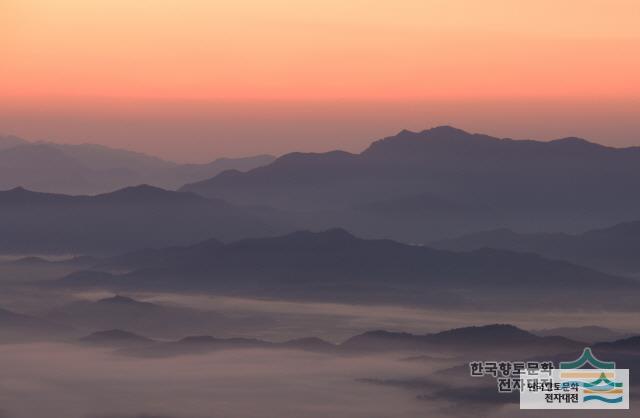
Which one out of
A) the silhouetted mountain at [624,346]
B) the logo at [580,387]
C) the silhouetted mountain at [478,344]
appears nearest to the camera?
the logo at [580,387]

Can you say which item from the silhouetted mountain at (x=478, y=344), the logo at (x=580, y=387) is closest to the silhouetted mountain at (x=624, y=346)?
the silhouetted mountain at (x=478, y=344)

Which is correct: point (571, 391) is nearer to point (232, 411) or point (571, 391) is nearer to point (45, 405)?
point (232, 411)

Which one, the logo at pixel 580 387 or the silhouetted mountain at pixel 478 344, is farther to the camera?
the silhouetted mountain at pixel 478 344

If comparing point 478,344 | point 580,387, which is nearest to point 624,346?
point 478,344

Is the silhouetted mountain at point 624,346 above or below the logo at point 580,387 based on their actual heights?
above

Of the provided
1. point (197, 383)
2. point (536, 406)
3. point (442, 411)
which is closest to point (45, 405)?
point (197, 383)

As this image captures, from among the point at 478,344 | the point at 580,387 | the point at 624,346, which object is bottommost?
the point at 580,387

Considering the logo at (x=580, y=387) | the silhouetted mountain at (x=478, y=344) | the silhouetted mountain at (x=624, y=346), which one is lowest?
the logo at (x=580, y=387)

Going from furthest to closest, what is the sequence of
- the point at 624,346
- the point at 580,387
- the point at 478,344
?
the point at 478,344
the point at 624,346
the point at 580,387

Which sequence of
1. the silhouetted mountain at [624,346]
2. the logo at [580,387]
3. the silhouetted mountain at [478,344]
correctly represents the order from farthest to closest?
the silhouetted mountain at [478,344]
the silhouetted mountain at [624,346]
the logo at [580,387]

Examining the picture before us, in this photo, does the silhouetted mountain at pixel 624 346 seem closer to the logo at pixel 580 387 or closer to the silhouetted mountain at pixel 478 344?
the silhouetted mountain at pixel 478 344

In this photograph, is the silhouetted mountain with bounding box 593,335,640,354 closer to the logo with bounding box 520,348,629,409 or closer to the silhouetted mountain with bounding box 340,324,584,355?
the silhouetted mountain with bounding box 340,324,584,355

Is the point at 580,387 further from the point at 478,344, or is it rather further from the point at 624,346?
the point at 478,344
